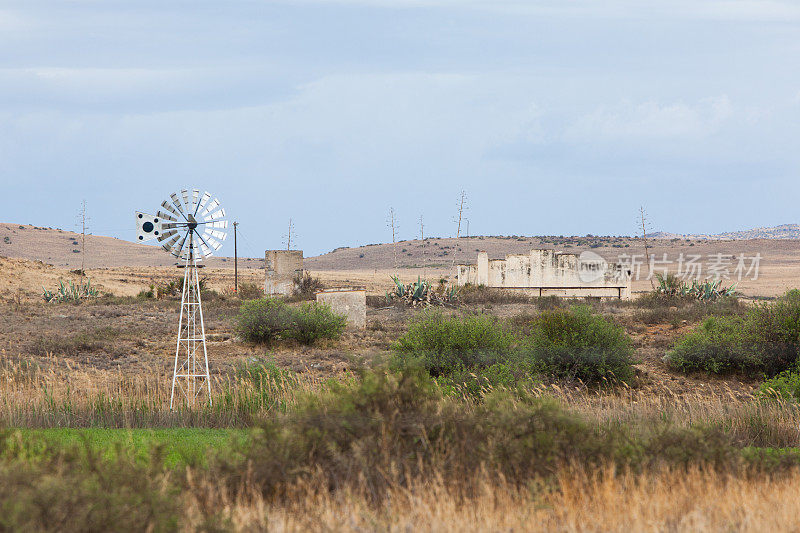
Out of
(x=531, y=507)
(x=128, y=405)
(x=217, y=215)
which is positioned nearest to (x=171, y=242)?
(x=217, y=215)

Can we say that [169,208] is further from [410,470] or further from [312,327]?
[410,470]

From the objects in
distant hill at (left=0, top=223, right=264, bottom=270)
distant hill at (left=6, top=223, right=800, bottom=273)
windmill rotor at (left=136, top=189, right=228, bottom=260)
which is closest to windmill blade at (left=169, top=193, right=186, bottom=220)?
windmill rotor at (left=136, top=189, right=228, bottom=260)

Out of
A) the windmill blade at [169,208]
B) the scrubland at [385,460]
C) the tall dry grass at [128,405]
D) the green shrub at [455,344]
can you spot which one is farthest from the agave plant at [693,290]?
the windmill blade at [169,208]

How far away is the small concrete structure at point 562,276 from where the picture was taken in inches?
1398

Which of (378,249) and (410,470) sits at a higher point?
(378,249)

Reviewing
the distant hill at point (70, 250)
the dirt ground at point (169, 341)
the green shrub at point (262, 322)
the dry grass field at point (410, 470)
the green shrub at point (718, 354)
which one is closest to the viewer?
the dry grass field at point (410, 470)

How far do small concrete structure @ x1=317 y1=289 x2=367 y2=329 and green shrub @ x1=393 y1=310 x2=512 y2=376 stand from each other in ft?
23.7

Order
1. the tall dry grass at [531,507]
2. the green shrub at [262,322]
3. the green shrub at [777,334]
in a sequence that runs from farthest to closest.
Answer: the green shrub at [262,322]
the green shrub at [777,334]
the tall dry grass at [531,507]

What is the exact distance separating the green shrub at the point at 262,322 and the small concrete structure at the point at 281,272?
1060 centimetres

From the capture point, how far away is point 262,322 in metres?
22.0

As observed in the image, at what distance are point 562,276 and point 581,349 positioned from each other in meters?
18.5

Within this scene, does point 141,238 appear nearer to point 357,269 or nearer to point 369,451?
point 369,451

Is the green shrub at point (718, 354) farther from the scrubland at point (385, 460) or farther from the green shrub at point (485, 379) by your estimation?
the green shrub at point (485, 379)

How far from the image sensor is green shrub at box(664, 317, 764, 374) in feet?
59.5
